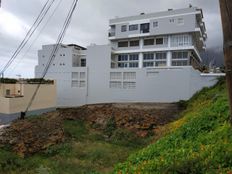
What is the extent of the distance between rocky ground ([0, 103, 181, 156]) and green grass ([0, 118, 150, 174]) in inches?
25.2

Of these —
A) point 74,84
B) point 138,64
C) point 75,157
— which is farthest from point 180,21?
point 75,157

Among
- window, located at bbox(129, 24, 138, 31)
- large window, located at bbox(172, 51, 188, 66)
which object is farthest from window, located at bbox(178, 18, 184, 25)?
window, located at bbox(129, 24, 138, 31)

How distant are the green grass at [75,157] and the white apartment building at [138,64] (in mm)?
11439

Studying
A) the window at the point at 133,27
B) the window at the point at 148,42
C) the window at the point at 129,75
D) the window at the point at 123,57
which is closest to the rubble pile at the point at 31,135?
the window at the point at 129,75

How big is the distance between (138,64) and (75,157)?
91.4ft

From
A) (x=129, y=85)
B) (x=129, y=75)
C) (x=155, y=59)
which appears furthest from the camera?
(x=155, y=59)

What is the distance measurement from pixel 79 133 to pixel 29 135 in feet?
10.1

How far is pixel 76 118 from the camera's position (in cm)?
1808

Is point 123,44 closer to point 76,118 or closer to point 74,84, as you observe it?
point 74,84

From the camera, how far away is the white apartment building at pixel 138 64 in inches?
947

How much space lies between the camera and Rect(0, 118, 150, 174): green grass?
918cm

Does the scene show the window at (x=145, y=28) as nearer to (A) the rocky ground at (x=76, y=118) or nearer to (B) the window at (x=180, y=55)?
(B) the window at (x=180, y=55)

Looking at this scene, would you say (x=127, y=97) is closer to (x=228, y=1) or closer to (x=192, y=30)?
(x=192, y=30)

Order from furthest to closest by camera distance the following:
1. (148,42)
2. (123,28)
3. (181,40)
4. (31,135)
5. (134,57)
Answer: (134,57) → (123,28) → (148,42) → (181,40) → (31,135)
